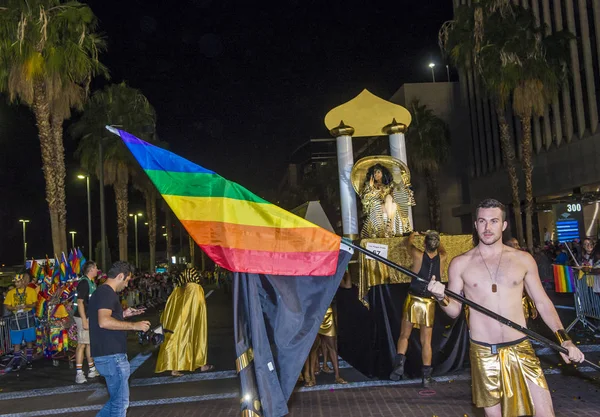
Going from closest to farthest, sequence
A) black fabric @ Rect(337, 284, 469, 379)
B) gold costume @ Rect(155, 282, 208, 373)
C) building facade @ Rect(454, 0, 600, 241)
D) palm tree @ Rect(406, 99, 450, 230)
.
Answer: black fabric @ Rect(337, 284, 469, 379)
gold costume @ Rect(155, 282, 208, 373)
building facade @ Rect(454, 0, 600, 241)
palm tree @ Rect(406, 99, 450, 230)

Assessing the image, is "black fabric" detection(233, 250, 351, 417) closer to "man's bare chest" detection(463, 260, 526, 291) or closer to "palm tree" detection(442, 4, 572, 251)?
"man's bare chest" detection(463, 260, 526, 291)

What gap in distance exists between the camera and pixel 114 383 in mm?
4984

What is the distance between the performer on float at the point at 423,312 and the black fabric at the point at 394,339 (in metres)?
0.59

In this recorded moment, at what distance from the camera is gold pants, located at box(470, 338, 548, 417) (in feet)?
12.2

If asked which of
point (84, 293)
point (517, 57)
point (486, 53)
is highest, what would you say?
point (486, 53)

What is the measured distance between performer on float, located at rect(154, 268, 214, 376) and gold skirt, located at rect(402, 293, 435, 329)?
342cm

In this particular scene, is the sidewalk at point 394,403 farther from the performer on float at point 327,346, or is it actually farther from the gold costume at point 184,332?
the gold costume at point 184,332

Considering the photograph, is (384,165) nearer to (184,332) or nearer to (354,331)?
(354,331)

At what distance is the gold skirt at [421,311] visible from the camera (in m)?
7.17

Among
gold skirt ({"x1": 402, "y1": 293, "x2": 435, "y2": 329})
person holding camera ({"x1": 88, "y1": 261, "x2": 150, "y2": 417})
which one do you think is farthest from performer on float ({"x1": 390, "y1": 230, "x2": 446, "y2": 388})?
person holding camera ({"x1": 88, "y1": 261, "x2": 150, "y2": 417})

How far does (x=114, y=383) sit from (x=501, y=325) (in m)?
3.33

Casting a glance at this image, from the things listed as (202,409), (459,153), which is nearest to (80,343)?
(202,409)

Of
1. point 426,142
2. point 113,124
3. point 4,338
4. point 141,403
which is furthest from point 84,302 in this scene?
point 426,142

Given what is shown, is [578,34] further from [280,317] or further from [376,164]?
[280,317]
